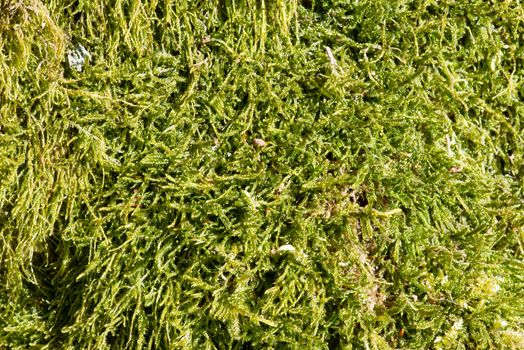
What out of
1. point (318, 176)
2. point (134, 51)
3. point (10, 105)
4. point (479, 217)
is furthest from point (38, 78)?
point (479, 217)

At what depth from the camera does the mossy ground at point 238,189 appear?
1.36 metres

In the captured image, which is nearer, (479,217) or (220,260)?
(220,260)

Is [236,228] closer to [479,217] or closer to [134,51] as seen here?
[134,51]

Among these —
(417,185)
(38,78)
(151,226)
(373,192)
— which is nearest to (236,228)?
(151,226)

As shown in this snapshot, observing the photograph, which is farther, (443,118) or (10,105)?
(443,118)

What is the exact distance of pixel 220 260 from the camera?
136cm

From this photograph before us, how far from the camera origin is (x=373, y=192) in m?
1.41

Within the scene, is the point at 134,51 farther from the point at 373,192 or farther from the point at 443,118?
the point at 443,118

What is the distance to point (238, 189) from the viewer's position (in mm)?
1389

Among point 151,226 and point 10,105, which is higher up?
point 10,105

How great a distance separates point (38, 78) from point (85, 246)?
1.33 feet

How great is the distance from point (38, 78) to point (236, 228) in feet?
1.89

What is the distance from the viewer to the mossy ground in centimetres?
136

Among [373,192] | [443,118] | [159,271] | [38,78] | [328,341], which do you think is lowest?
[328,341]
